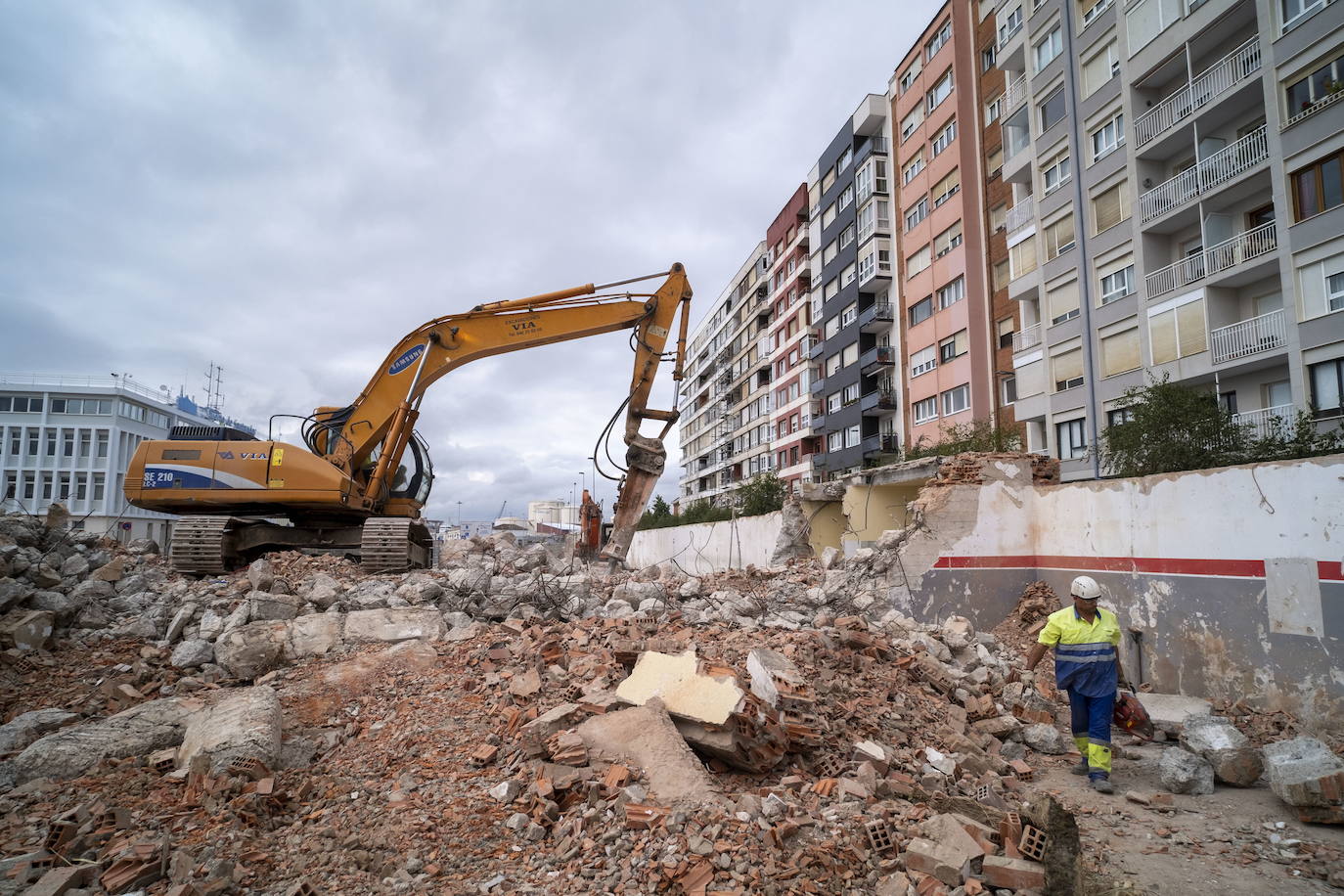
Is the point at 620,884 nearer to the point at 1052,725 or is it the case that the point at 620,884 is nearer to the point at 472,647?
the point at 472,647

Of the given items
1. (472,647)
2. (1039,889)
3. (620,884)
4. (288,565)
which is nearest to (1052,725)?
(1039,889)

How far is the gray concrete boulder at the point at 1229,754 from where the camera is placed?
5.52 metres

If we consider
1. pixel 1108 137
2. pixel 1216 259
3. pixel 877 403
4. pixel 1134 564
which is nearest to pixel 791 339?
pixel 877 403

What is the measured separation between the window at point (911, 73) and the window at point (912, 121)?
1.34m

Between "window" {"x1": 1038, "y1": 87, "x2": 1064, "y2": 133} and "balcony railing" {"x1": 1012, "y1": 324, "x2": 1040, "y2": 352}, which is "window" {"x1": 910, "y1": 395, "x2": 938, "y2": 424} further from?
"window" {"x1": 1038, "y1": 87, "x2": 1064, "y2": 133}

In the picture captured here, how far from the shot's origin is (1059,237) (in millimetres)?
23516

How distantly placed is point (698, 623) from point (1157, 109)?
1987cm

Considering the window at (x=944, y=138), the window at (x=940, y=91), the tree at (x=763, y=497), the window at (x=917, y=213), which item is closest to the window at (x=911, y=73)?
the window at (x=940, y=91)

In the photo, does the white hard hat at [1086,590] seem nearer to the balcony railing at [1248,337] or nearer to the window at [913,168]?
the balcony railing at [1248,337]

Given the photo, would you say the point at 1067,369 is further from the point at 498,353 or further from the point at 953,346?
the point at 498,353

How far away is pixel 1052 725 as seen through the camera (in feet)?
22.8

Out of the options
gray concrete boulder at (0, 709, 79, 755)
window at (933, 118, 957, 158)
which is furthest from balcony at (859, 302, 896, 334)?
gray concrete boulder at (0, 709, 79, 755)

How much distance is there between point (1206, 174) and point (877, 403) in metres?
18.1

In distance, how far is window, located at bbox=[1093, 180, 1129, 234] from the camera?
21.0 metres
